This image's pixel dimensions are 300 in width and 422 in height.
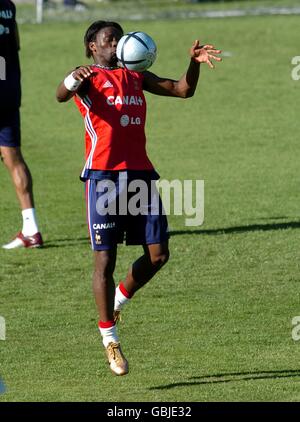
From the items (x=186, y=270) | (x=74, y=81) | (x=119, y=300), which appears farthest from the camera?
(x=186, y=270)

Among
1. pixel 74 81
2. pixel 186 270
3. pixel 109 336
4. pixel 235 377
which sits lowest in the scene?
pixel 235 377

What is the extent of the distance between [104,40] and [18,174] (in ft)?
15.3

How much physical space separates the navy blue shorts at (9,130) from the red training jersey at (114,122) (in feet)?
14.7

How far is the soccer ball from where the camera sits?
878cm

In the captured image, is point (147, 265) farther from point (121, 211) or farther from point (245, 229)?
point (245, 229)

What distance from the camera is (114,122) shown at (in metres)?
9.09

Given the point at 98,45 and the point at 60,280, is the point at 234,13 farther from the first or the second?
the point at 98,45

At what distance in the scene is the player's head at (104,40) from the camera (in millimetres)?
9109

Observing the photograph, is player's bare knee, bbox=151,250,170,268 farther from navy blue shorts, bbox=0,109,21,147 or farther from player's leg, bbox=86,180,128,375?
navy blue shorts, bbox=0,109,21,147

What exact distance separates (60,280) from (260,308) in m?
2.21

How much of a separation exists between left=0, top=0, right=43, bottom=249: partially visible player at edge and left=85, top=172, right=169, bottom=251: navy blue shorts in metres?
4.45

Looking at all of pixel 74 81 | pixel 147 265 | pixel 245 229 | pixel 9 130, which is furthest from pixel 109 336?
pixel 245 229

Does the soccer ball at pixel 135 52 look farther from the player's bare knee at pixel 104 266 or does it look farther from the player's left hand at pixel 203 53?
the player's bare knee at pixel 104 266

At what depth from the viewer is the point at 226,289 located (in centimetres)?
1148
